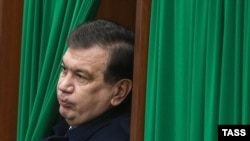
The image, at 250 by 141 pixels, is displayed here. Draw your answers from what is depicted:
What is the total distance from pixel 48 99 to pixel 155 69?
57 centimetres

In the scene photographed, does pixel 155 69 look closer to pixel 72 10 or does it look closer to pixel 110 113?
pixel 110 113

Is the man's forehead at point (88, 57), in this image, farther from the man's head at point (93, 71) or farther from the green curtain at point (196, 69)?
the green curtain at point (196, 69)

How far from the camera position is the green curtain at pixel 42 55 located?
2182mm

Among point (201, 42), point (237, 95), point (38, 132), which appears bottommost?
point (38, 132)

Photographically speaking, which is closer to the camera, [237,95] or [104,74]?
[237,95]

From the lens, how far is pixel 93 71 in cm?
205

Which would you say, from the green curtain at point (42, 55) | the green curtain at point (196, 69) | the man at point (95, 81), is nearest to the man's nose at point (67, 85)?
the man at point (95, 81)

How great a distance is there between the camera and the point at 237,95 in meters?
1.62

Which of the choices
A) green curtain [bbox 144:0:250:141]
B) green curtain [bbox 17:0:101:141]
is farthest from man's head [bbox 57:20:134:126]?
green curtain [bbox 144:0:250:141]

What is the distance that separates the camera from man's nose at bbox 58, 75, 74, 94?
2.05 m

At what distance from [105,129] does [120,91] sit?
0.52 feet

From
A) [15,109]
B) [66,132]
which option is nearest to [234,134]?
[66,132]

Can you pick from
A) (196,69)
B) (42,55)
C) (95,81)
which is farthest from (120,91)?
(196,69)

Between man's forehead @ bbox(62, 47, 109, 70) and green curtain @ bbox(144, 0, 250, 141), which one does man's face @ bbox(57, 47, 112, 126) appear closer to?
man's forehead @ bbox(62, 47, 109, 70)
